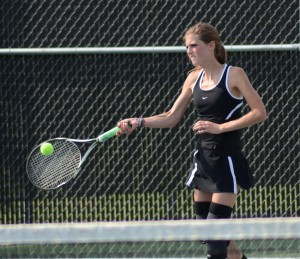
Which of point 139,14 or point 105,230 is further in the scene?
point 139,14

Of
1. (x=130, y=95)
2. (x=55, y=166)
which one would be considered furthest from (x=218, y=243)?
(x=130, y=95)

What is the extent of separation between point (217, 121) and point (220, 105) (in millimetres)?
73

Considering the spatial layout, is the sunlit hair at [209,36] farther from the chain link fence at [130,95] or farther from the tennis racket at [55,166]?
the chain link fence at [130,95]

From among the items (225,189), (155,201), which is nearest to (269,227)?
(225,189)

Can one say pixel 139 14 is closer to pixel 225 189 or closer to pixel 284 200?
pixel 284 200

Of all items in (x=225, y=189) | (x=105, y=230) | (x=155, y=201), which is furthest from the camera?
(x=155, y=201)

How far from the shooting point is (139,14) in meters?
6.30

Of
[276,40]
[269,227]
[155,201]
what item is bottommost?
[155,201]

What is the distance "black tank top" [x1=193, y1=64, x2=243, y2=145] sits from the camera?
440 cm

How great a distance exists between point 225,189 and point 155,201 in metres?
1.85

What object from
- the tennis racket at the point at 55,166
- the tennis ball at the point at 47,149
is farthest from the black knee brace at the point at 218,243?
the tennis ball at the point at 47,149

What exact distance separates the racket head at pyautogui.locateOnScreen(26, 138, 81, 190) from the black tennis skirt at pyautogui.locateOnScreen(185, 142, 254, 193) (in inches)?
27.3

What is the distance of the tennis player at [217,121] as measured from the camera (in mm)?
4375

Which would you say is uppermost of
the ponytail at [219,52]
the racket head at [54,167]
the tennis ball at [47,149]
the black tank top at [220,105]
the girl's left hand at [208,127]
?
the ponytail at [219,52]
